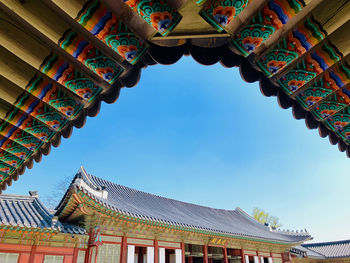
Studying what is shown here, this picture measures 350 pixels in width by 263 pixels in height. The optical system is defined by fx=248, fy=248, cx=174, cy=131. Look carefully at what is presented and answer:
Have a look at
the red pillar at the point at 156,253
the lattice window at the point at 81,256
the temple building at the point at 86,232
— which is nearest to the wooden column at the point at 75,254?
the temple building at the point at 86,232

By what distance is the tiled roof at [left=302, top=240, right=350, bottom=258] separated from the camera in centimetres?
A: 2413

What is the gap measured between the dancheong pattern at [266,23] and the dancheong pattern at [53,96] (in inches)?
62.3

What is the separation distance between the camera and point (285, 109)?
259 cm

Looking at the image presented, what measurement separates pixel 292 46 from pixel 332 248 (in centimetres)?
3140

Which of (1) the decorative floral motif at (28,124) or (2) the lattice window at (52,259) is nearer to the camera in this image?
→ (1) the decorative floral motif at (28,124)

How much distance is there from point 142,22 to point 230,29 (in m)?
0.66

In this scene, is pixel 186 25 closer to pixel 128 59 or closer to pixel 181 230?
pixel 128 59

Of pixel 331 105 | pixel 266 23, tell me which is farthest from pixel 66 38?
pixel 331 105

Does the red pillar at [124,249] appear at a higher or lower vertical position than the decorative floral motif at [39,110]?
lower

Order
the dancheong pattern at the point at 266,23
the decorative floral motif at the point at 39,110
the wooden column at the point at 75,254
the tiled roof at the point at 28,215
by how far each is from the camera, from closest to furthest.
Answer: the dancheong pattern at the point at 266,23 < the decorative floral motif at the point at 39,110 < the tiled roof at the point at 28,215 < the wooden column at the point at 75,254

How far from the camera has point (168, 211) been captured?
1492cm

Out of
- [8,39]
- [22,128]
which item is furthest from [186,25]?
[22,128]

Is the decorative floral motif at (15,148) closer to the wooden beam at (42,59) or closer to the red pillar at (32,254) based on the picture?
the wooden beam at (42,59)

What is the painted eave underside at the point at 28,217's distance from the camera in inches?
289
